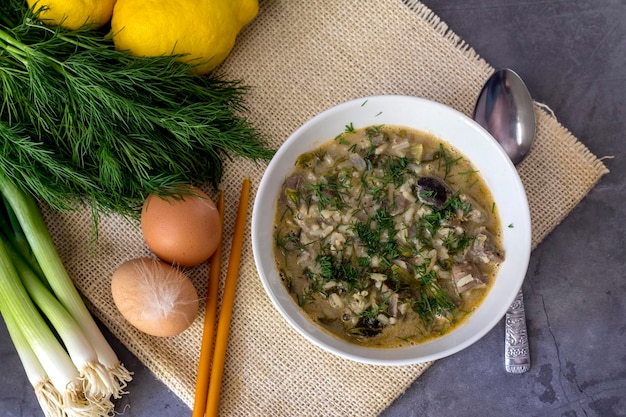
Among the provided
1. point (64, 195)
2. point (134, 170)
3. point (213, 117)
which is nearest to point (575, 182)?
point (213, 117)

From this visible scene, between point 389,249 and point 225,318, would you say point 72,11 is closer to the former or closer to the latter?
point 225,318

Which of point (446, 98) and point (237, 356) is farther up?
point (446, 98)

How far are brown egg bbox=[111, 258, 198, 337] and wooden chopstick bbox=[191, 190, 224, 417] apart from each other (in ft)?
0.39

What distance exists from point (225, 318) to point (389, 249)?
2.58 ft

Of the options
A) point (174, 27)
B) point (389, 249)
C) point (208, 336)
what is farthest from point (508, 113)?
point (208, 336)

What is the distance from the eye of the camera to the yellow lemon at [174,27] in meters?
2.48

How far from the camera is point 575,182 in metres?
2.88

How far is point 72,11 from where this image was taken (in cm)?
250

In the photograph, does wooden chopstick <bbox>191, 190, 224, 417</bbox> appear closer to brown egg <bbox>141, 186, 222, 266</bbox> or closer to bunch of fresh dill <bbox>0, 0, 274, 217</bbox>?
brown egg <bbox>141, 186, 222, 266</bbox>

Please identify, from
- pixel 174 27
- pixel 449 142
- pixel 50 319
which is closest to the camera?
pixel 174 27

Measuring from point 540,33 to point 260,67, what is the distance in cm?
132

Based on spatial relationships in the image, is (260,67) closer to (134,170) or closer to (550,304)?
(134,170)

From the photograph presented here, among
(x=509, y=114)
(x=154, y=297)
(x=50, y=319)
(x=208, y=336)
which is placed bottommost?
(x=50, y=319)

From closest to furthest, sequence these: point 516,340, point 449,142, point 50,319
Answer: point 449,142 < point 50,319 < point 516,340
